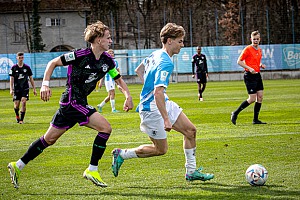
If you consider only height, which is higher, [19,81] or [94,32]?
[94,32]

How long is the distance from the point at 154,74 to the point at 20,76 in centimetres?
1054

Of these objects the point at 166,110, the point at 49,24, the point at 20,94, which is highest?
the point at 49,24

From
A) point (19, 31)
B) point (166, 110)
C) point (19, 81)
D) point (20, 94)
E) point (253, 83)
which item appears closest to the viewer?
point (166, 110)

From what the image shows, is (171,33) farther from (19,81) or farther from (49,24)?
(49,24)

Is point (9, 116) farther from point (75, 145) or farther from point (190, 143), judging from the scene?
point (190, 143)

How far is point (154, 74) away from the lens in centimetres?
693

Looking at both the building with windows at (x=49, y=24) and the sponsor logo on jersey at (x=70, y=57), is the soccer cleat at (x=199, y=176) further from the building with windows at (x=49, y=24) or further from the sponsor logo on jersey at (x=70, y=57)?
the building with windows at (x=49, y=24)

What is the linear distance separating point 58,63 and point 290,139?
5258mm

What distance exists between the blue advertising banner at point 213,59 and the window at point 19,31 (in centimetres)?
860

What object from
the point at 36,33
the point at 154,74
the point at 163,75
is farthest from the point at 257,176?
the point at 36,33

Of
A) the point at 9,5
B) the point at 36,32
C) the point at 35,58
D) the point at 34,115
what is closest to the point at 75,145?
the point at 34,115

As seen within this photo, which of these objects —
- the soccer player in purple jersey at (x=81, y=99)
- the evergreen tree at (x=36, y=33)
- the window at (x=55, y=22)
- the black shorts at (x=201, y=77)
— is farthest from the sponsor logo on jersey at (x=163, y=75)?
the window at (x=55, y=22)

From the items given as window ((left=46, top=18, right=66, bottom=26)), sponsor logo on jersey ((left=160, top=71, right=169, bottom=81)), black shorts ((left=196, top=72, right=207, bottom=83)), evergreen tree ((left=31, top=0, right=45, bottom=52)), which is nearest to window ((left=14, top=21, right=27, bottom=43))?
evergreen tree ((left=31, top=0, right=45, bottom=52))

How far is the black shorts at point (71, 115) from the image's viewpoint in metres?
7.07
